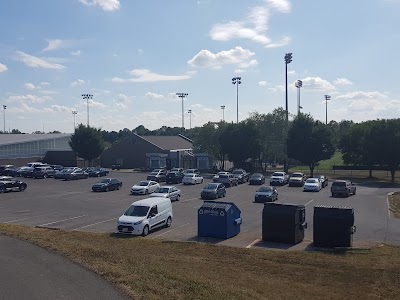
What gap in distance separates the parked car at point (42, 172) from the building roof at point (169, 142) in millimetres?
23630

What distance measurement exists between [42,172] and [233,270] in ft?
173

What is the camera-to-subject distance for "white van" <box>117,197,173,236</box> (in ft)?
78.4

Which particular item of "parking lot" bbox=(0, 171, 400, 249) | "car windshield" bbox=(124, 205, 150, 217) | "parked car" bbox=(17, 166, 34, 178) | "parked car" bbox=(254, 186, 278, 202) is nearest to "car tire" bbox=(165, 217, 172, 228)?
"parking lot" bbox=(0, 171, 400, 249)

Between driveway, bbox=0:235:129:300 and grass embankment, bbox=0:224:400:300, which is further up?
driveway, bbox=0:235:129:300

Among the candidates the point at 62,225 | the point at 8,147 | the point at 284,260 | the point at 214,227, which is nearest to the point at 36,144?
the point at 8,147

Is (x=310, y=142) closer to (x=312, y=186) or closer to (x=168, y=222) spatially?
(x=312, y=186)

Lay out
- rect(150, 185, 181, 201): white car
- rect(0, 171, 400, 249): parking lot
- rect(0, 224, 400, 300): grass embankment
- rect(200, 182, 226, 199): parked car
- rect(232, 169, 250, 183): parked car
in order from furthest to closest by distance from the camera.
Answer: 1. rect(232, 169, 250, 183): parked car
2. rect(200, 182, 226, 199): parked car
3. rect(150, 185, 181, 201): white car
4. rect(0, 171, 400, 249): parking lot
5. rect(0, 224, 400, 300): grass embankment

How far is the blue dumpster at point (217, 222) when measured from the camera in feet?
76.2

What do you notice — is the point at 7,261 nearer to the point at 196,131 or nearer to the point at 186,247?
the point at 186,247

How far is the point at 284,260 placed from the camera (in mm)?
17344

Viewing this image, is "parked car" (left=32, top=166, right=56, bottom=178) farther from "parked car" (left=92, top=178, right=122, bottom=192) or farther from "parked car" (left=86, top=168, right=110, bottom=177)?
"parked car" (left=92, top=178, right=122, bottom=192)

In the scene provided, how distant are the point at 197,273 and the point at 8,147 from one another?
241 feet

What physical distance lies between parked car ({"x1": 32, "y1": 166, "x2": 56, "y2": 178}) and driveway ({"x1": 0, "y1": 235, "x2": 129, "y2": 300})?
164ft

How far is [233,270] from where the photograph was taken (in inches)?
600
